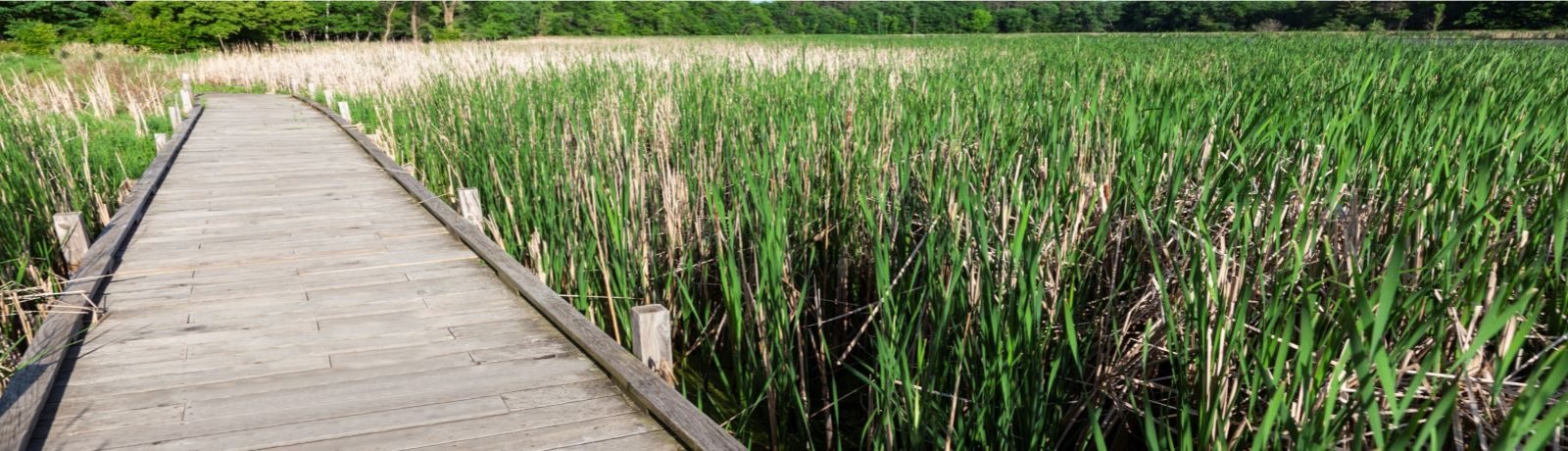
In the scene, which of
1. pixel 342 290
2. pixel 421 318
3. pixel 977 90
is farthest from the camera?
pixel 977 90

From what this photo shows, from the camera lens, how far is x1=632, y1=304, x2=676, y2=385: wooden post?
2486mm

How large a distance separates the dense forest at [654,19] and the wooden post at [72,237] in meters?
9.83

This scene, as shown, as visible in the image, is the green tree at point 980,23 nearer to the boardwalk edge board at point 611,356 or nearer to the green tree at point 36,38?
the green tree at point 36,38

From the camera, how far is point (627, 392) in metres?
2.50

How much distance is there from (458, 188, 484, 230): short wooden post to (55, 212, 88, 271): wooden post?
1.49 m

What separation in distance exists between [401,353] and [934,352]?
1829 millimetres

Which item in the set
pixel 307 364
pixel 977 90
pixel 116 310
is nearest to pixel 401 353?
pixel 307 364

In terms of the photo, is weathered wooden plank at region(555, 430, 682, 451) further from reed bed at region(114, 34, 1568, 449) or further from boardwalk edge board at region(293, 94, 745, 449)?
reed bed at region(114, 34, 1568, 449)

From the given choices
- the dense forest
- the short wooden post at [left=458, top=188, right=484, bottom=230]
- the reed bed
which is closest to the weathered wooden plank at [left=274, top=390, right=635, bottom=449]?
the reed bed

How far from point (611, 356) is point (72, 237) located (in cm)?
273

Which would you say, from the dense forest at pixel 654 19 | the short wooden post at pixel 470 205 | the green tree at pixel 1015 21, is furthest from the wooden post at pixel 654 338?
the green tree at pixel 1015 21

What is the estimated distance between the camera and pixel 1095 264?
280 cm

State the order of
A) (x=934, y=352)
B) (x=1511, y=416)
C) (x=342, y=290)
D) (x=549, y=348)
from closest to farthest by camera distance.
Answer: (x=1511, y=416) → (x=934, y=352) → (x=549, y=348) → (x=342, y=290)

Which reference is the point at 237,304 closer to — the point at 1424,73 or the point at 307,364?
the point at 307,364
